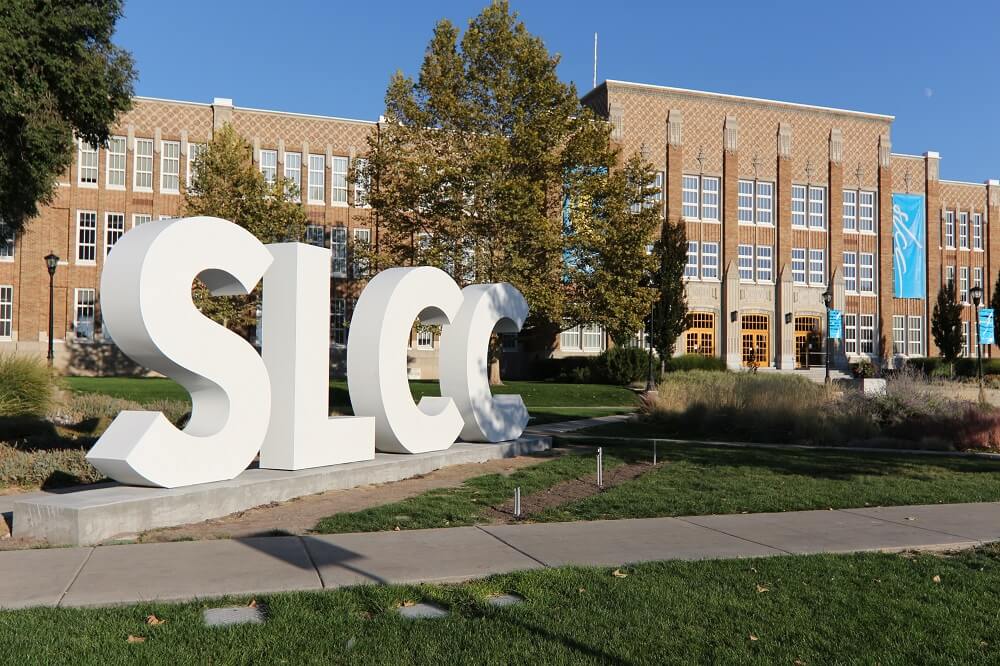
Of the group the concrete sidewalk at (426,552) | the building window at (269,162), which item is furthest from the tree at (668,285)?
the concrete sidewalk at (426,552)

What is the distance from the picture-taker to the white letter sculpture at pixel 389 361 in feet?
Result: 39.9

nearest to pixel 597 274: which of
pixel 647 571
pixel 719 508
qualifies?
pixel 719 508

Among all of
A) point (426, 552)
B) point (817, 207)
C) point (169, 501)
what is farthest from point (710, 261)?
point (426, 552)

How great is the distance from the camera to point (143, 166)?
40.3m

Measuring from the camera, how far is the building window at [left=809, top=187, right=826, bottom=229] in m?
50.5

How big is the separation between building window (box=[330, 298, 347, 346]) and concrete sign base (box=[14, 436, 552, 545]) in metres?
31.3

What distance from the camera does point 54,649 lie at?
4355 mm

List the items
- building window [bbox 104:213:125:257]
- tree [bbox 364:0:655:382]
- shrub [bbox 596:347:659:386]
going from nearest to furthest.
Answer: tree [bbox 364:0:655:382], shrub [bbox 596:347:659:386], building window [bbox 104:213:125:257]

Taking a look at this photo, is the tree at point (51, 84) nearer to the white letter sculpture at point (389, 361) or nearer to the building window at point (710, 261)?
the white letter sculpture at point (389, 361)

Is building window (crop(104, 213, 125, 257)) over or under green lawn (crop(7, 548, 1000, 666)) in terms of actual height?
over

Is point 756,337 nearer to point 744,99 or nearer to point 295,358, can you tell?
point 744,99

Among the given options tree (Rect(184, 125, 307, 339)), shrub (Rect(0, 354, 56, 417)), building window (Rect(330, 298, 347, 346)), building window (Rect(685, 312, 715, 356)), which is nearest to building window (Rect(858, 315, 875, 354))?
building window (Rect(685, 312, 715, 356))

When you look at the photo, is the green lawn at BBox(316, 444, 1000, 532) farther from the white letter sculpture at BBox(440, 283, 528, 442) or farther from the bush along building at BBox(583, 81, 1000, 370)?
the bush along building at BBox(583, 81, 1000, 370)

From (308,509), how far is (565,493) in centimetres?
319
